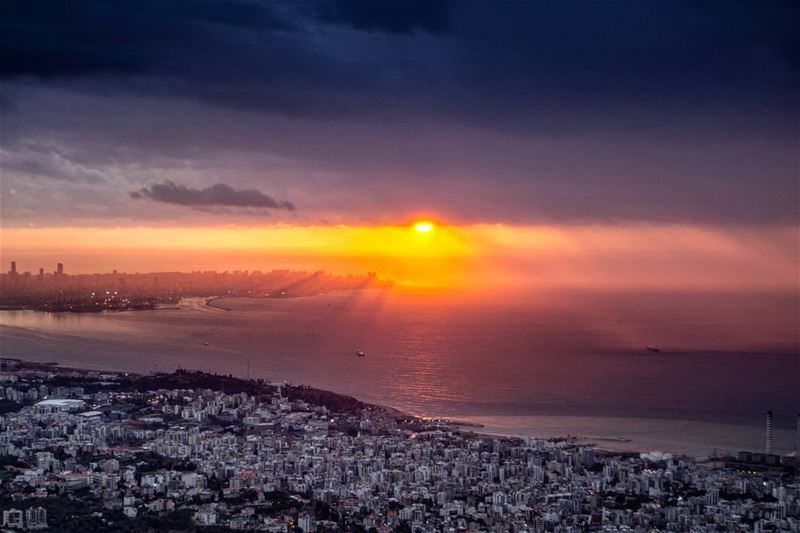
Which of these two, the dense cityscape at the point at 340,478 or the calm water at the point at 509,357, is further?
the calm water at the point at 509,357

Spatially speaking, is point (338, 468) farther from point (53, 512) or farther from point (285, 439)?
point (53, 512)

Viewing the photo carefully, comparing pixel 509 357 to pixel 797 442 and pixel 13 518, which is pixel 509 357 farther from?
pixel 13 518

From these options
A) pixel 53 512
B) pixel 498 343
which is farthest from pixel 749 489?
pixel 498 343

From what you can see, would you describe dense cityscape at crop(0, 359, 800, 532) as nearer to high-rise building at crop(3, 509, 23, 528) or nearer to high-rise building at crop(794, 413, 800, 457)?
high-rise building at crop(3, 509, 23, 528)

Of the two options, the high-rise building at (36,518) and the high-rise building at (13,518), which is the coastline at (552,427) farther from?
the high-rise building at (13,518)

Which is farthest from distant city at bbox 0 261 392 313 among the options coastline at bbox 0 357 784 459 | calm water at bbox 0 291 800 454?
coastline at bbox 0 357 784 459

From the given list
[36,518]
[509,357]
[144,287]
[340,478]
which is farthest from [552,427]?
[144,287]

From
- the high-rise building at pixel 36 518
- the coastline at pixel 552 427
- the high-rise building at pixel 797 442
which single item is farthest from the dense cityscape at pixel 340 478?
the high-rise building at pixel 797 442

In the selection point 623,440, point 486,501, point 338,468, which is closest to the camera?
point 486,501
